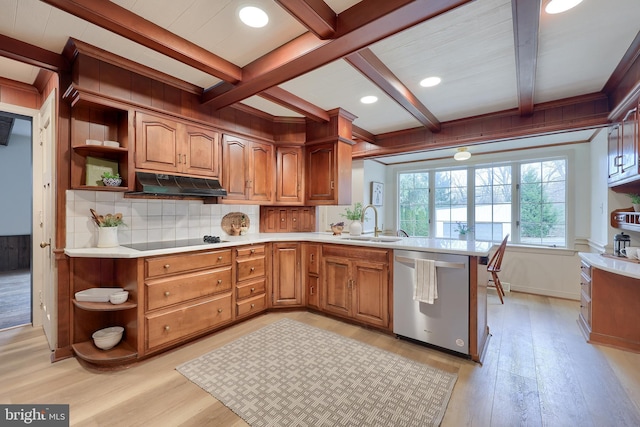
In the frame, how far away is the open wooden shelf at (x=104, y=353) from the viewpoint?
2164mm

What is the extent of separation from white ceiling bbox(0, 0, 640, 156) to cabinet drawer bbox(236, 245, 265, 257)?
1708mm

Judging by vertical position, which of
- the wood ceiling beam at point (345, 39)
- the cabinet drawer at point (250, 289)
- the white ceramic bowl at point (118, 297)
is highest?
the wood ceiling beam at point (345, 39)

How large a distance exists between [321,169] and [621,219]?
3.25 meters

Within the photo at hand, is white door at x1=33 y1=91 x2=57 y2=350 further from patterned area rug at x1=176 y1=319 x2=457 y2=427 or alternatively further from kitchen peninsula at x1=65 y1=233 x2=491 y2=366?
patterned area rug at x1=176 y1=319 x2=457 y2=427

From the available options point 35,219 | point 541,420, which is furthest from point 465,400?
point 35,219

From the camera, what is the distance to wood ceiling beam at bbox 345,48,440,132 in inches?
81.8

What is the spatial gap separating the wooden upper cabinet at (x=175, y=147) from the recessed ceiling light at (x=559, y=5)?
2.90 meters

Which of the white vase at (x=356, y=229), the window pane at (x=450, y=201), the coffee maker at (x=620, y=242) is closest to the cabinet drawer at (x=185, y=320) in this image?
the white vase at (x=356, y=229)

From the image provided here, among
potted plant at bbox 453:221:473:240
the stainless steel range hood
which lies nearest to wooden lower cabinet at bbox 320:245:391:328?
the stainless steel range hood

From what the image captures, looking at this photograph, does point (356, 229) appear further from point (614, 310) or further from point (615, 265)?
point (614, 310)

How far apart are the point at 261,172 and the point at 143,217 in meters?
1.41

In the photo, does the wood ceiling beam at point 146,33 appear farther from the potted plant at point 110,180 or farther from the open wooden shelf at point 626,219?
the open wooden shelf at point 626,219

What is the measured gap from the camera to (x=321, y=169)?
12.1 ft

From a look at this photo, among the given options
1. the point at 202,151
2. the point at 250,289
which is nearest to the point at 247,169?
the point at 202,151
